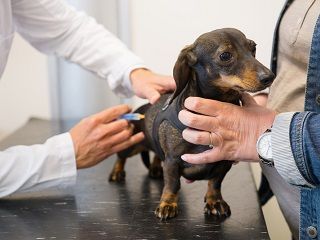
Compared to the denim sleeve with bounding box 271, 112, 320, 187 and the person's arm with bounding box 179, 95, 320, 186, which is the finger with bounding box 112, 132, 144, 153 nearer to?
the person's arm with bounding box 179, 95, 320, 186

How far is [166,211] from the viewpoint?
81cm

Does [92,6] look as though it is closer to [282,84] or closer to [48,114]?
[48,114]

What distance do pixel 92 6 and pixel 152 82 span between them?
64 centimetres

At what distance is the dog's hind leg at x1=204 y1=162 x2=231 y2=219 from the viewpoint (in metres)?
0.82

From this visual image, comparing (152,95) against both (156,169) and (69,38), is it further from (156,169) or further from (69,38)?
(69,38)

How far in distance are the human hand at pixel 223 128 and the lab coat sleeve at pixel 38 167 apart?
31 centimetres

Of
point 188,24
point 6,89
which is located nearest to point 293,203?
point 188,24

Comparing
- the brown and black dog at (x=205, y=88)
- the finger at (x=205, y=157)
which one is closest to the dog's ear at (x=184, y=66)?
the brown and black dog at (x=205, y=88)

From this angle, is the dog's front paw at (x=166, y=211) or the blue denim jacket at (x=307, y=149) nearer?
the blue denim jacket at (x=307, y=149)

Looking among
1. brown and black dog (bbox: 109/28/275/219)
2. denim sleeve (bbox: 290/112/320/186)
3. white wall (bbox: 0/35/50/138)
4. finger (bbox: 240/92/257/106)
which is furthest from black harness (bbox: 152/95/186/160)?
white wall (bbox: 0/35/50/138)

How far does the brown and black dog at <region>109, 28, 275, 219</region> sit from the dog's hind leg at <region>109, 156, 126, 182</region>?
7.2 inches

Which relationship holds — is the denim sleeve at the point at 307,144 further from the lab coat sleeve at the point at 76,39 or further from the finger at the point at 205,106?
the lab coat sleeve at the point at 76,39

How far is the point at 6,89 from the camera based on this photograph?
1817mm

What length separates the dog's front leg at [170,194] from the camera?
0.81 meters
